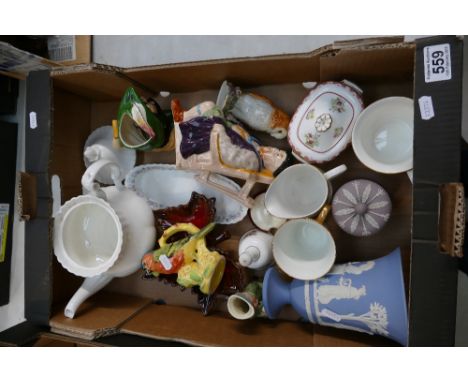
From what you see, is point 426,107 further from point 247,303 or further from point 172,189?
point 172,189

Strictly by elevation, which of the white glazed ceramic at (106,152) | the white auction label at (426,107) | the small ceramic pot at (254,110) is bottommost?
the white glazed ceramic at (106,152)

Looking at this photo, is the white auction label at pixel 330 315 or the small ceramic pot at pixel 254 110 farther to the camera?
the small ceramic pot at pixel 254 110

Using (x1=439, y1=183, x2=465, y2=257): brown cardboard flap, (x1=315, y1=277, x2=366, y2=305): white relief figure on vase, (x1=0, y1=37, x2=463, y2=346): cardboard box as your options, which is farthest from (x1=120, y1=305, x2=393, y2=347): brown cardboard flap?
(x1=439, y1=183, x2=465, y2=257): brown cardboard flap

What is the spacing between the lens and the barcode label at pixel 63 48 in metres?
1.40

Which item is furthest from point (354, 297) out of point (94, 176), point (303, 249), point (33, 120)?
point (33, 120)

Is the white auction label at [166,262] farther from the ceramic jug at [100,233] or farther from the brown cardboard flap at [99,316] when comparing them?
the brown cardboard flap at [99,316]

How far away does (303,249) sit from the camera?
0.99 m

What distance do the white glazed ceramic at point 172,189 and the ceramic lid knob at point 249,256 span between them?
0.16 m

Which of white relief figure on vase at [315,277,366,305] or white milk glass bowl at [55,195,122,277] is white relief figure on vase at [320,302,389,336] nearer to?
white relief figure on vase at [315,277,366,305]

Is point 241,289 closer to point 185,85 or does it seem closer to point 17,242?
point 185,85

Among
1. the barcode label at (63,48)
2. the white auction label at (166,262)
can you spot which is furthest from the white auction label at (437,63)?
the barcode label at (63,48)

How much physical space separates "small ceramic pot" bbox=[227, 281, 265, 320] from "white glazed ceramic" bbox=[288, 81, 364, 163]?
1.27 ft

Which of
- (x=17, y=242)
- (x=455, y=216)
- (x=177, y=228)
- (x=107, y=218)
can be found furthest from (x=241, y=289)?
(x=17, y=242)

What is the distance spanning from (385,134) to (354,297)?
419 millimetres
